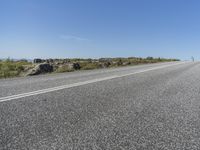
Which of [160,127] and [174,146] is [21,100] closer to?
[160,127]

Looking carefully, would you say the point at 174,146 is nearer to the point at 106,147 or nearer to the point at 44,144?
the point at 106,147

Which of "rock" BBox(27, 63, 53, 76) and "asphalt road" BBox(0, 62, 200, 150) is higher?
"asphalt road" BBox(0, 62, 200, 150)

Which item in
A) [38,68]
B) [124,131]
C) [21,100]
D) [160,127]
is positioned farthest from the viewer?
[38,68]

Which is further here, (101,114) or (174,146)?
(101,114)

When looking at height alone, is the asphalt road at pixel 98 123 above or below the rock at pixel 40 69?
above

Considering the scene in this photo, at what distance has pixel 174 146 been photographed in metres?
2.77

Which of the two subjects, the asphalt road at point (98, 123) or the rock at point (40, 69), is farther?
the rock at point (40, 69)

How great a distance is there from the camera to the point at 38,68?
16.8 meters

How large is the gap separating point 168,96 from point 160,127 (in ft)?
8.98

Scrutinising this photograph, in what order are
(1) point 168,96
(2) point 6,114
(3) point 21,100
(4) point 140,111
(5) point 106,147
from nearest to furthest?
1. (5) point 106,147
2. (2) point 6,114
3. (4) point 140,111
4. (3) point 21,100
5. (1) point 168,96

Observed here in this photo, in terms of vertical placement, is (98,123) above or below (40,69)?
above

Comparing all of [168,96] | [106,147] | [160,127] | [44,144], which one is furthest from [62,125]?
[168,96]

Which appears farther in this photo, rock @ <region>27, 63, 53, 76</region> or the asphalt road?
rock @ <region>27, 63, 53, 76</region>

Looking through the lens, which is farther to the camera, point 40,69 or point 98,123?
point 40,69
